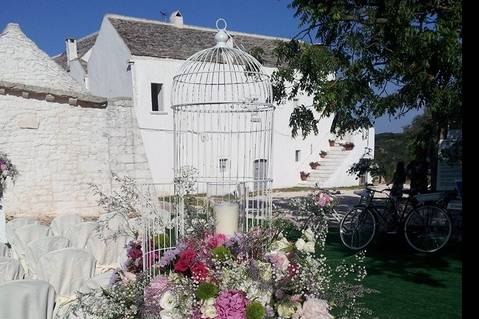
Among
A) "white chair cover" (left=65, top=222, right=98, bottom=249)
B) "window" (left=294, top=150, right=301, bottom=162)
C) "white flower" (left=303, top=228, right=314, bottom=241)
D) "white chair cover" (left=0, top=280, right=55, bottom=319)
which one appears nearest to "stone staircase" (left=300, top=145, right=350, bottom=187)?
"window" (left=294, top=150, right=301, bottom=162)

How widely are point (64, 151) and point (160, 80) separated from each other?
5.54 m

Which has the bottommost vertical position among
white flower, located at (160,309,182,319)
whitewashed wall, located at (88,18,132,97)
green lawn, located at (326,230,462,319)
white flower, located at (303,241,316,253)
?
green lawn, located at (326,230,462,319)

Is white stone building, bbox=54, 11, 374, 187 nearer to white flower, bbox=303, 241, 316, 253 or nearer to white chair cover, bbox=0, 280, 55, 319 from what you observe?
→ white chair cover, bbox=0, 280, 55, 319

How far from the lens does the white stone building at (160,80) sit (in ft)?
51.3

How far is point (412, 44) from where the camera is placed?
534 centimetres

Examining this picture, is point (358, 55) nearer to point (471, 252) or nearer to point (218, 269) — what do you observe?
point (218, 269)

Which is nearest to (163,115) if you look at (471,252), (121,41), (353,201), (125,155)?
(121,41)

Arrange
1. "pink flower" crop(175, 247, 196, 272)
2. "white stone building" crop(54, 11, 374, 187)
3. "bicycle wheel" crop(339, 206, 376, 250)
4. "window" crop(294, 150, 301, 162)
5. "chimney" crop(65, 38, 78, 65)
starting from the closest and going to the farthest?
1. "pink flower" crop(175, 247, 196, 272)
2. "bicycle wheel" crop(339, 206, 376, 250)
3. "white stone building" crop(54, 11, 374, 187)
4. "window" crop(294, 150, 301, 162)
5. "chimney" crop(65, 38, 78, 65)

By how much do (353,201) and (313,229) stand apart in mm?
11727

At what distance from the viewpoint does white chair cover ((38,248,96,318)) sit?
15.3 ft

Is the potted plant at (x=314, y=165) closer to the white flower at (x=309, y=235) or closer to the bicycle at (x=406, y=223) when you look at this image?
the bicycle at (x=406, y=223)

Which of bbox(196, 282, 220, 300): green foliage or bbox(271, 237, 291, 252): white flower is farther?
bbox(271, 237, 291, 252): white flower

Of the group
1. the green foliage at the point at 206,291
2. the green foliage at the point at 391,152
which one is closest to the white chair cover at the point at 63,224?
the green foliage at the point at 206,291

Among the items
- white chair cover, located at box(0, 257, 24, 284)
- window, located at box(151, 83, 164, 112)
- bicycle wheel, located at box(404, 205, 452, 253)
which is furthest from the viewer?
window, located at box(151, 83, 164, 112)
